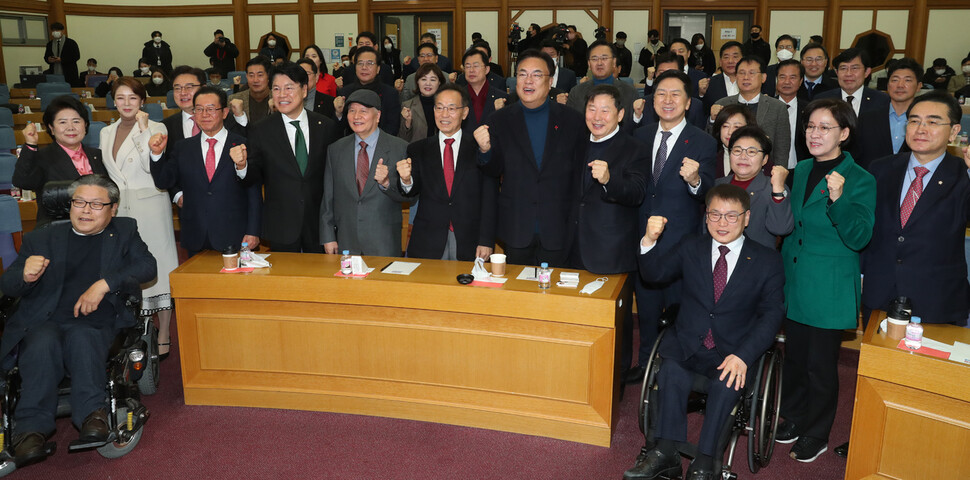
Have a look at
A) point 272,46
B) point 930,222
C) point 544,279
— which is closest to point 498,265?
point 544,279

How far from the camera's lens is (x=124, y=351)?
11.1 ft

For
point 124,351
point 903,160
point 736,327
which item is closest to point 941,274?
point 903,160

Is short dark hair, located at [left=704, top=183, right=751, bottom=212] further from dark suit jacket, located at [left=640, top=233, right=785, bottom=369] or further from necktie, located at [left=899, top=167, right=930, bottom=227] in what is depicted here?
necktie, located at [left=899, top=167, right=930, bottom=227]

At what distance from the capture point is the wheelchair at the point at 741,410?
115 inches

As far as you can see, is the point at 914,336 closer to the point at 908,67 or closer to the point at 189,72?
the point at 908,67

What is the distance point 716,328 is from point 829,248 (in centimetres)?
61

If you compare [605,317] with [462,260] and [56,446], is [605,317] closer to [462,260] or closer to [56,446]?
[462,260]

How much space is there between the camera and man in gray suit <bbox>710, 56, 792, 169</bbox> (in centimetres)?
456

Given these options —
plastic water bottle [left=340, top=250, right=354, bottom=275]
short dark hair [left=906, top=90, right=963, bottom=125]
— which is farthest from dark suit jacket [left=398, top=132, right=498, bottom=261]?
short dark hair [left=906, top=90, right=963, bottom=125]

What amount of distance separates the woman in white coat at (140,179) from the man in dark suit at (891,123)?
422cm

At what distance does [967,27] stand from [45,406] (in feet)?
46.8

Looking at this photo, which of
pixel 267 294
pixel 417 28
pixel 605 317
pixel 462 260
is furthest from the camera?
pixel 417 28

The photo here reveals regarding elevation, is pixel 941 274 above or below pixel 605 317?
above

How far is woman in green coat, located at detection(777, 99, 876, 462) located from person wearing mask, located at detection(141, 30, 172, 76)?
45.0ft
